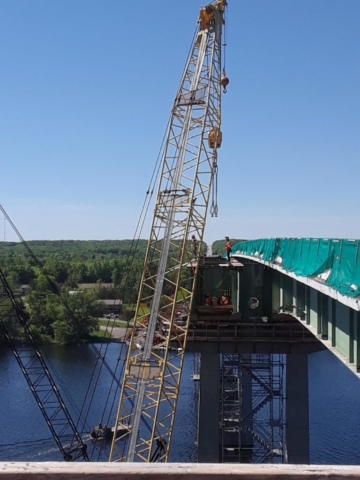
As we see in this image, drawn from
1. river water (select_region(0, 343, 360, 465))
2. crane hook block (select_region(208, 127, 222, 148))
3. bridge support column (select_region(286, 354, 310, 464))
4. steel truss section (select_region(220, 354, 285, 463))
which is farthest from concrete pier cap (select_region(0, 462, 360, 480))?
river water (select_region(0, 343, 360, 465))

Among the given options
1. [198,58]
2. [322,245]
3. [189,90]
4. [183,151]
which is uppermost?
[198,58]

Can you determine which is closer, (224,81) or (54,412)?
(224,81)

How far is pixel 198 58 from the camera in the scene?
30.9 meters

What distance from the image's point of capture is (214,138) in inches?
1153

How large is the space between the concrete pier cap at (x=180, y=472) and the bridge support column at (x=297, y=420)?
2721 cm

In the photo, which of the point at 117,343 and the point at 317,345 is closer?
the point at 317,345

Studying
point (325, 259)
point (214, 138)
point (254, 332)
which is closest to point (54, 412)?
point (254, 332)

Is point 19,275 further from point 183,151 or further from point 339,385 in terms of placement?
point 183,151

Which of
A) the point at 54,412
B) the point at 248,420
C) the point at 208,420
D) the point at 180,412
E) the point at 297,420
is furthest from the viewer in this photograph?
the point at 180,412

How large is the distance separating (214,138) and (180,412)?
23.4 meters

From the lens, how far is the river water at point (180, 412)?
113ft

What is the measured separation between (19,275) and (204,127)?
4116 inches

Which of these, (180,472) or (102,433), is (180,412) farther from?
(180,472)

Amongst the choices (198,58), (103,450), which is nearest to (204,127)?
(198,58)
